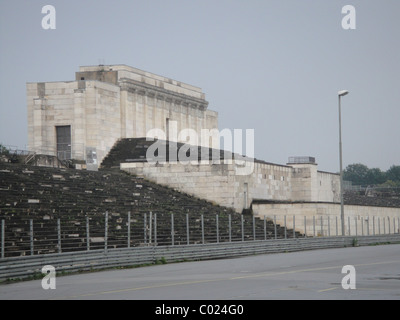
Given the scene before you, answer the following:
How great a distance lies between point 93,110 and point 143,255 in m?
27.5

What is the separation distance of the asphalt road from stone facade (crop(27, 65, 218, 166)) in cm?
2700

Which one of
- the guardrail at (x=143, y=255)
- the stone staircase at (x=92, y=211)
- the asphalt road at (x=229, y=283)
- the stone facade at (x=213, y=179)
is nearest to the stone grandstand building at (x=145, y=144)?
the stone facade at (x=213, y=179)

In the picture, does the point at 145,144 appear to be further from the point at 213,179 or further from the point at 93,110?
the point at 213,179

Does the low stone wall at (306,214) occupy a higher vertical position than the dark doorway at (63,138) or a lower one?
lower

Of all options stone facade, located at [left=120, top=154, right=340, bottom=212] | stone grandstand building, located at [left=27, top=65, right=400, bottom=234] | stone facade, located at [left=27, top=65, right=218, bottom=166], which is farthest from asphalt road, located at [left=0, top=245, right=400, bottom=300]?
stone facade, located at [left=27, top=65, right=218, bottom=166]

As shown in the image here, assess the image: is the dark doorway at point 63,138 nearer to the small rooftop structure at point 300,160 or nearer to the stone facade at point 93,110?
the stone facade at point 93,110

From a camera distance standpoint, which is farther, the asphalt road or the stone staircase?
the stone staircase

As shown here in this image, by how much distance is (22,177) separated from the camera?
4147cm

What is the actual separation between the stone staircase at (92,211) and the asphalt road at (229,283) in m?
3.07

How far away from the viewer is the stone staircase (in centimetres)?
3225

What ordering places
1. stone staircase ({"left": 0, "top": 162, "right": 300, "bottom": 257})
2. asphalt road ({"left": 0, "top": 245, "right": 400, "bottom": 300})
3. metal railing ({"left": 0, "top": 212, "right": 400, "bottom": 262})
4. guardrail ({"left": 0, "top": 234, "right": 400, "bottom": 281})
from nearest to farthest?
asphalt road ({"left": 0, "top": 245, "right": 400, "bottom": 300}) → guardrail ({"left": 0, "top": 234, "right": 400, "bottom": 281}) → metal railing ({"left": 0, "top": 212, "right": 400, "bottom": 262}) → stone staircase ({"left": 0, "top": 162, "right": 300, "bottom": 257})

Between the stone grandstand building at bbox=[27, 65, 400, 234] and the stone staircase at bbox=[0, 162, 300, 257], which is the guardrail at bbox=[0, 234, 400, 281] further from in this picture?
the stone grandstand building at bbox=[27, 65, 400, 234]

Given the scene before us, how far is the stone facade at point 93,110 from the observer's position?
Answer: 58875 mm
